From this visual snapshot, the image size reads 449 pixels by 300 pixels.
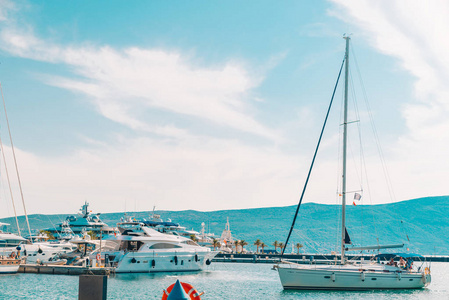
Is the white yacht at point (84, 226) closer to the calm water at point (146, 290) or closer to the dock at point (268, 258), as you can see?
the dock at point (268, 258)

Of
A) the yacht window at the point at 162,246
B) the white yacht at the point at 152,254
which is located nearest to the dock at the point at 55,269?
the white yacht at the point at 152,254

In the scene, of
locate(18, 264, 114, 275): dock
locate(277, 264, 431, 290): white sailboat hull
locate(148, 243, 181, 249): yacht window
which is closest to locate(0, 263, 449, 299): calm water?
locate(277, 264, 431, 290): white sailboat hull

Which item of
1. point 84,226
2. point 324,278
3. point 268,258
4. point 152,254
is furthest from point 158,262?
point 268,258

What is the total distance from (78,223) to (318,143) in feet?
326

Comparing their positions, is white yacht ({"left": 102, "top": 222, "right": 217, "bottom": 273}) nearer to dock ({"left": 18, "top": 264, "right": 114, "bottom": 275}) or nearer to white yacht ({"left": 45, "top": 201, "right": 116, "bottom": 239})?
dock ({"left": 18, "top": 264, "right": 114, "bottom": 275})

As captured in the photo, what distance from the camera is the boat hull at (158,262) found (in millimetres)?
51906

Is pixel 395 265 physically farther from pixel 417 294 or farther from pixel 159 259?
pixel 159 259

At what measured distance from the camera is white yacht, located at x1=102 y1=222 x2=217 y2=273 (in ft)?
172

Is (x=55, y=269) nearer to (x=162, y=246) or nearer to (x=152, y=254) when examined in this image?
(x=152, y=254)

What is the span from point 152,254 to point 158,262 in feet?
3.77

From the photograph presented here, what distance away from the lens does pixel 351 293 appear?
1486 inches

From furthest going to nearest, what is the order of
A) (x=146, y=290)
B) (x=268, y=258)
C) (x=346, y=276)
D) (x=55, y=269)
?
(x=268, y=258) < (x=55, y=269) < (x=146, y=290) < (x=346, y=276)

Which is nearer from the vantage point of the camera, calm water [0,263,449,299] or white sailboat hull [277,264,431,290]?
calm water [0,263,449,299]

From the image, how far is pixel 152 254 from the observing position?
176ft
